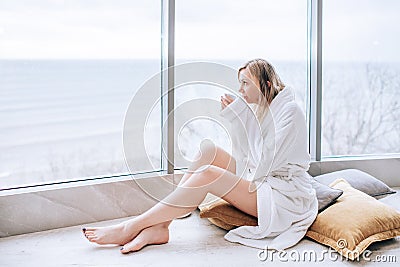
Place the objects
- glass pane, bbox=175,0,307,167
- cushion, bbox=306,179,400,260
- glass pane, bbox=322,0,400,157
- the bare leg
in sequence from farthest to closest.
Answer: glass pane, bbox=322,0,400,157 → glass pane, bbox=175,0,307,167 → the bare leg → cushion, bbox=306,179,400,260

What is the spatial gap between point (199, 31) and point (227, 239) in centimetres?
136

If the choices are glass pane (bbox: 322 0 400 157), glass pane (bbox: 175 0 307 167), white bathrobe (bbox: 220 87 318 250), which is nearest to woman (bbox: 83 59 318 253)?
white bathrobe (bbox: 220 87 318 250)

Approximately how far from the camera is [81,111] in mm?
3088

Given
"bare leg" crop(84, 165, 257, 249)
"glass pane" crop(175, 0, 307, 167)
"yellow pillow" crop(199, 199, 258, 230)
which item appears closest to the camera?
"bare leg" crop(84, 165, 257, 249)

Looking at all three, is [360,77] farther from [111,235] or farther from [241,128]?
[111,235]

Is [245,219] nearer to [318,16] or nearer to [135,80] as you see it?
[135,80]

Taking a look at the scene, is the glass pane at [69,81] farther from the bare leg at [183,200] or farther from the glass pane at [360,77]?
the glass pane at [360,77]

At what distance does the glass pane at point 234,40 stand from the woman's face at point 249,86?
515 millimetres

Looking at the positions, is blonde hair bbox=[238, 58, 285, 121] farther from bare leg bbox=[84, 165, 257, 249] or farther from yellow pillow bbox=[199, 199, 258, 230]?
yellow pillow bbox=[199, 199, 258, 230]

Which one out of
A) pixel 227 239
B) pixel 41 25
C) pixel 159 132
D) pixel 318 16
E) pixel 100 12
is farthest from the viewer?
pixel 318 16

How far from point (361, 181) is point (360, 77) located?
0.83m

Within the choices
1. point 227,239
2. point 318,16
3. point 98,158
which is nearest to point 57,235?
point 98,158

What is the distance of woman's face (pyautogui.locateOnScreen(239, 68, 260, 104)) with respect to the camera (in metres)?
2.79

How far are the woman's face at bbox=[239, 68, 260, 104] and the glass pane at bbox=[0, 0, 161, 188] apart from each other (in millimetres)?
700
